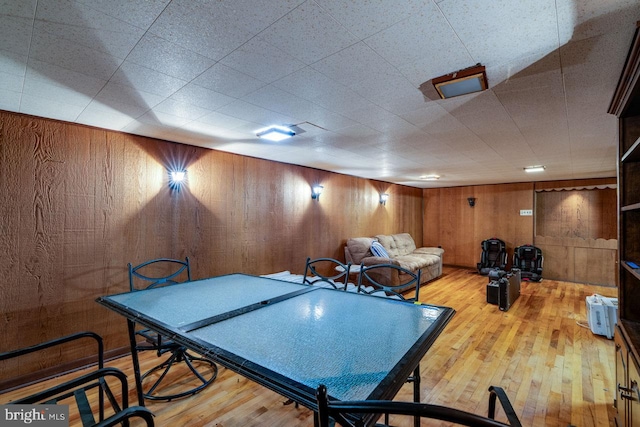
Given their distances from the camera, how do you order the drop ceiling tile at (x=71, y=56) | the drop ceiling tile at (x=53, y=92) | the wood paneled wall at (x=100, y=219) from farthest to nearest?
the wood paneled wall at (x=100, y=219) < the drop ceiling tile at (x=53, y=92) < the drop ceiling tile at (x=71, y=56)

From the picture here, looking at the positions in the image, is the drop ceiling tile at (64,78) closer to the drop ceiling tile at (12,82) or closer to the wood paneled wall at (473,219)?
the drop ceiling tile at (12,82)

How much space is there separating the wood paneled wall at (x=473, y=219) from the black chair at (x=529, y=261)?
429 millimetres

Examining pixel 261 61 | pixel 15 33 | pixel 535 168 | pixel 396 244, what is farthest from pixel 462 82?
pixel 396 244

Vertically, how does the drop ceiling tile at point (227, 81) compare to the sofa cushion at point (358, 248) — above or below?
above

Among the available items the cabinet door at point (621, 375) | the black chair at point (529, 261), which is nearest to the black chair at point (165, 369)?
the cabinet door at point (621, 375)

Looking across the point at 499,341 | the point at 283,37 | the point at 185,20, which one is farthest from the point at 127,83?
the point at 499,341

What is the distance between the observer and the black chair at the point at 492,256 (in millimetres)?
7102

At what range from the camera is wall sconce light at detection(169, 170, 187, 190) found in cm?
341

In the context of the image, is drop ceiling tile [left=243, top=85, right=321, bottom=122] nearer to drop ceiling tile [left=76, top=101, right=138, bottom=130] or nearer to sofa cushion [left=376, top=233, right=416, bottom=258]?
drop ceiling tile [left=76, top=101, right=138, bottom=130]

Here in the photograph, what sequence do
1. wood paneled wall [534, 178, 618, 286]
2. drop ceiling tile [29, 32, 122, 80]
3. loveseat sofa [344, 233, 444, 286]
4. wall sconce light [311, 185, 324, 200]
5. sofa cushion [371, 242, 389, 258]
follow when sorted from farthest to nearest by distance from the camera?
wood paneled wall [534, 178, 618, 286]
sofa cushion [371, 242, 389, 258]
loveseat sofa [344, 233, 444, 286]
wall sconce light [311, 185, 324, 200]
drop ceiling tile [29, 32, 122, 80]

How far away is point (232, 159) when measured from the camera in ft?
13.3

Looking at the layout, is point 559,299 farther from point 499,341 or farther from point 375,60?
point 375,60

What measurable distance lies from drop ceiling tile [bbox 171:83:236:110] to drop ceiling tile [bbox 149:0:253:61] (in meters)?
0.50

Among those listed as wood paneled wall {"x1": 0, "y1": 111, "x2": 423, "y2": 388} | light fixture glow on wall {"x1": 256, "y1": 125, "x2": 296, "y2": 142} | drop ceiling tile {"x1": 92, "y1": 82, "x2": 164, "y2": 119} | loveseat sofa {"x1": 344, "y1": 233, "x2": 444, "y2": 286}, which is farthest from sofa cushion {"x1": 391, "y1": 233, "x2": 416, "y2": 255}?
drop ceiling tile {"x1": 92, "y1": 82, "x2": 164, "y2": 119}
